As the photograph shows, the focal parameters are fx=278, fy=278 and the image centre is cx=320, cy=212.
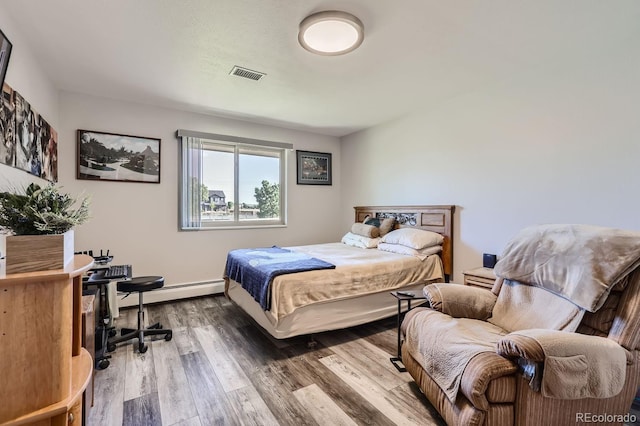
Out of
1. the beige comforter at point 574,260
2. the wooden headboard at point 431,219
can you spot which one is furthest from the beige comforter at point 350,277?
the beige comforter at point 574,260

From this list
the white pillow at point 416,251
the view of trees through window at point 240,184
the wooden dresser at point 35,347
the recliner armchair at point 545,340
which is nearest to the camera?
the wooden dresser at point 35,347

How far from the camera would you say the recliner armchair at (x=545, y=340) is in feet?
4.25

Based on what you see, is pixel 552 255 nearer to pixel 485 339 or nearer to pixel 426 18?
pixel 485 339

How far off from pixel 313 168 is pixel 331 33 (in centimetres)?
302

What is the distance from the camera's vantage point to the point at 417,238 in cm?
331

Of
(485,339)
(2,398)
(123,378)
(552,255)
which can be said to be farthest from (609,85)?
(123,378)

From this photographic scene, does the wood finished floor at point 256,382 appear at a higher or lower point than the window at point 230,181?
lower

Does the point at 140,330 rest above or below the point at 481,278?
below

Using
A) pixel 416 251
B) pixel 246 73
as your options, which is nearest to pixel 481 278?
pixel 416 251

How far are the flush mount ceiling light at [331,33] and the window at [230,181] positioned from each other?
237cm

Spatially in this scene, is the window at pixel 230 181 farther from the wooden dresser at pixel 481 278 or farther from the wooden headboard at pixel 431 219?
the wooden dresser at pixel 481 278

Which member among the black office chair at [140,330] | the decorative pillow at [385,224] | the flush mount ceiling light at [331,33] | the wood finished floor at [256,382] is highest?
the flush mount ceiling light at [331,33]

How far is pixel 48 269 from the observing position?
100 centimetres

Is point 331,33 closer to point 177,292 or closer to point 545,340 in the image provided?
point 545,340
